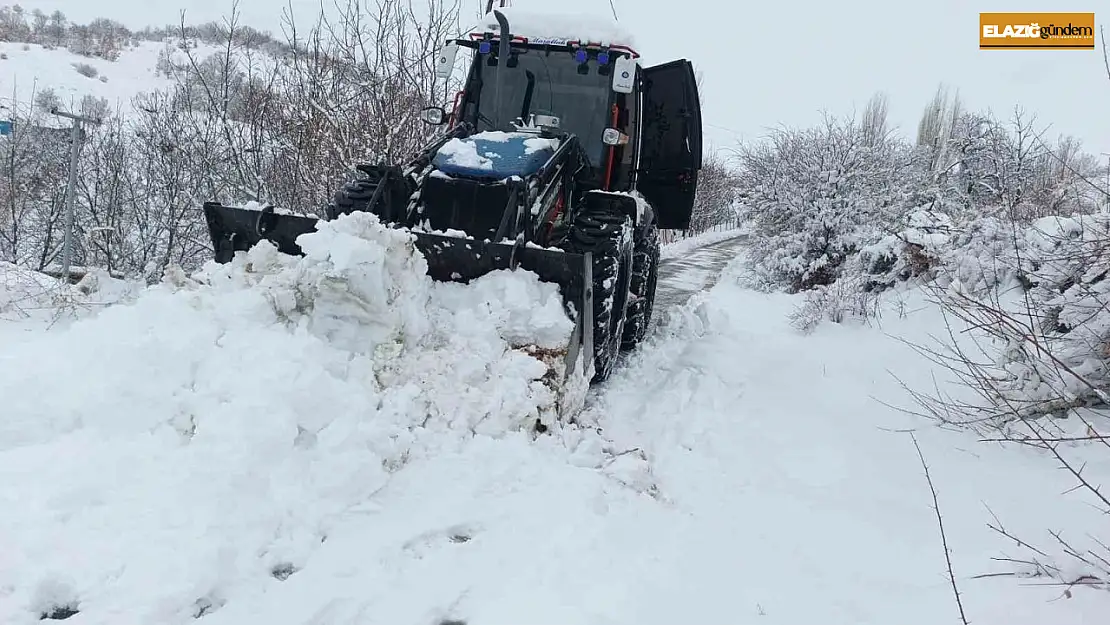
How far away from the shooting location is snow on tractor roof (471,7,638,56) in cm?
581

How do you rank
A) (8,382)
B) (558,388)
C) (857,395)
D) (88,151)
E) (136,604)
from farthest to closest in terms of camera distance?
(88,151) → (857,395) → (558,388) → (8,382) → (136,604)

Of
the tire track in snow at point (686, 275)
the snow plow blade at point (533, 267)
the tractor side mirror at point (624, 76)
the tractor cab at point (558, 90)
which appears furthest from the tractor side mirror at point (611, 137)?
the tire track in snow at point (686, 275)

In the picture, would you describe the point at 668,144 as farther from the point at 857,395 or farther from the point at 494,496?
the point at 494,496

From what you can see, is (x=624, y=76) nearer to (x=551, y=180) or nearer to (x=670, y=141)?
(x=551, y=180)

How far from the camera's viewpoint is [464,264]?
13.3 feet

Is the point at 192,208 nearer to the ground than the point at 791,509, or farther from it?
farther from it

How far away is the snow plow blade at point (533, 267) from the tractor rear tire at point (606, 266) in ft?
0.85

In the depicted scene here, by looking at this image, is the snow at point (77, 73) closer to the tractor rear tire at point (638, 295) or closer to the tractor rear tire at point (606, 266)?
the tractor rear tire at point (638, 295)

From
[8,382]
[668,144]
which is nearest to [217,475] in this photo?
[8,382]

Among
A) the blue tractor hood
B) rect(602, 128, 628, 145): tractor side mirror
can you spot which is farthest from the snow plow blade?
rect(602, 128, 628, 145): tractor side mirror

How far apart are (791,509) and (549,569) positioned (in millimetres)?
1413

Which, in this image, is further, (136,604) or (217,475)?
(217,475)

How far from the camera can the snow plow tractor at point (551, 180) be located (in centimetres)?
411

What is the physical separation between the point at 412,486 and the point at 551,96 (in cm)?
404
